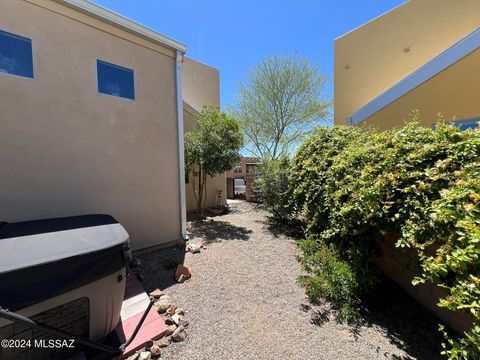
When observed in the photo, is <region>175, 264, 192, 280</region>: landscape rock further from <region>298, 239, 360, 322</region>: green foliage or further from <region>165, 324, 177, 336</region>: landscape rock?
<region>298, 239, 360, 322</region>: green foliage

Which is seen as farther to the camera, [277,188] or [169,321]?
[277,188]

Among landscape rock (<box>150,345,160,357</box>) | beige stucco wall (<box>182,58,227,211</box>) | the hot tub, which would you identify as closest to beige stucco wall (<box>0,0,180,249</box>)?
the hot tub

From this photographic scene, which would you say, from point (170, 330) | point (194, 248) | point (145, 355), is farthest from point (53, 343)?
point (194, 248)

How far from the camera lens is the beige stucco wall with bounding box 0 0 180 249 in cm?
304

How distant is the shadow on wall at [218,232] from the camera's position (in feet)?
18.5

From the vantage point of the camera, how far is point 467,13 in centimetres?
615

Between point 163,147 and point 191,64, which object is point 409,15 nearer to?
point 191,64

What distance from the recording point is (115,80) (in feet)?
13.1

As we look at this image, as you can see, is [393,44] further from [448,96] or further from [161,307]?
[161,307]

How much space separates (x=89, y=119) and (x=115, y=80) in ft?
3.07

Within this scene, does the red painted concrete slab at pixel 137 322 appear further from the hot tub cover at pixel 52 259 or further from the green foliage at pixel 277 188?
the green foliage at pixel 277 188

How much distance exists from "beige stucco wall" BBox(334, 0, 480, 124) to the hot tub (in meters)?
7.64

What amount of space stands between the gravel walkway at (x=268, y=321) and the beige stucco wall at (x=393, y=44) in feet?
18.7

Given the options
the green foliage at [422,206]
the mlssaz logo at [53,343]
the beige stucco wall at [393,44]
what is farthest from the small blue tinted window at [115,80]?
the beige stucco wall at [393,44]
